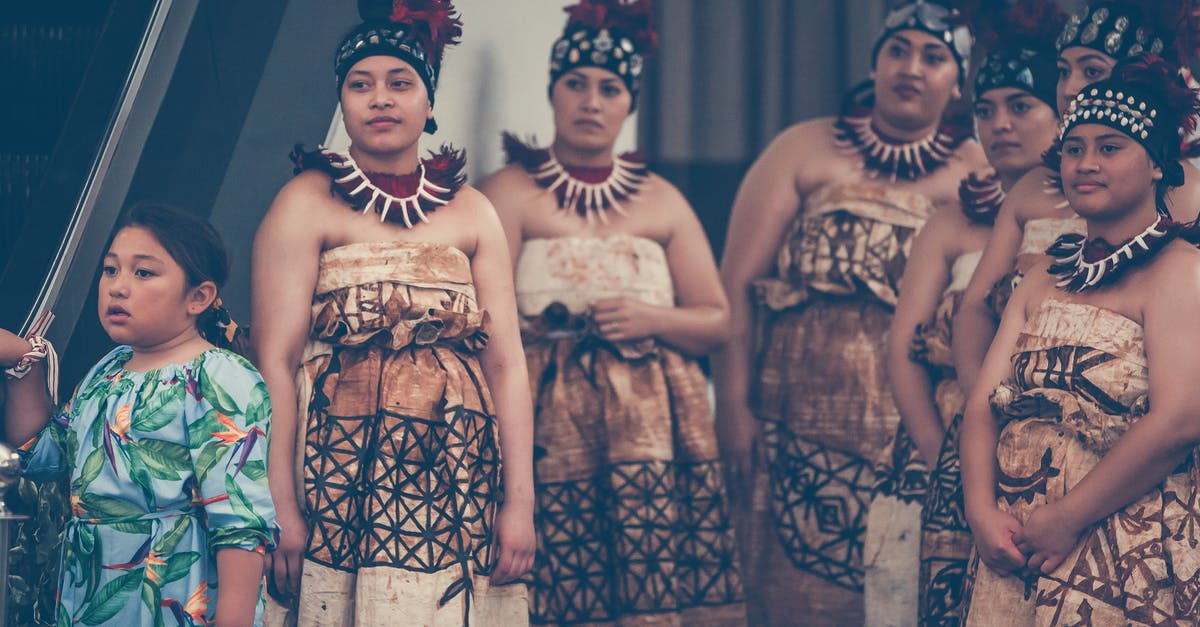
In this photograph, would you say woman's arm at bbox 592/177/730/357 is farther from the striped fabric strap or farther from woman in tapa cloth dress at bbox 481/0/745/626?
the striped fabric strap

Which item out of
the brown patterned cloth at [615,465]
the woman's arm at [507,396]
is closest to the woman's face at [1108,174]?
the woman's arm at [507,396]

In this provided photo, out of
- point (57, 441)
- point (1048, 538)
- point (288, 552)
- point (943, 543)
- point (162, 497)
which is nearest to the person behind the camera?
point (162, 497)

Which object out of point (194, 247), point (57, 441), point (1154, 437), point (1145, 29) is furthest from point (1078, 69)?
point (57, 441)

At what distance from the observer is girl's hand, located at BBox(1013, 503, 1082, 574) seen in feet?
9.78

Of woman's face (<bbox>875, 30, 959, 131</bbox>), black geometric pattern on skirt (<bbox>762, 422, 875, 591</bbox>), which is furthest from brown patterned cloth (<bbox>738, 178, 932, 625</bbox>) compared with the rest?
woman's face (<bbox>875, 30, 959, 131</bbox>)

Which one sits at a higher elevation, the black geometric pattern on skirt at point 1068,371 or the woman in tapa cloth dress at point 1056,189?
the woman in tapa cloth dress at point 1056,189

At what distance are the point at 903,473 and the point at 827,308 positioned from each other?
1.91 feet

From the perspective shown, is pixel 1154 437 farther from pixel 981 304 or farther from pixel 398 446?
pixel 398 446

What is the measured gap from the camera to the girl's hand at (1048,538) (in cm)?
298

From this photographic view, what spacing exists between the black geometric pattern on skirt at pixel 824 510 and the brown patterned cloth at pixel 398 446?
1058 millimetres

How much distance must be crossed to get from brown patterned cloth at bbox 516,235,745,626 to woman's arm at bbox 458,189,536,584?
49 cm

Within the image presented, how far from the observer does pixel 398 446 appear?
10.6ft

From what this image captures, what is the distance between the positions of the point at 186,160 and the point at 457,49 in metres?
→ 1.06

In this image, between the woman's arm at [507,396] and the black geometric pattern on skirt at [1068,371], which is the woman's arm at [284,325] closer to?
the woman's arm at [507,396]
